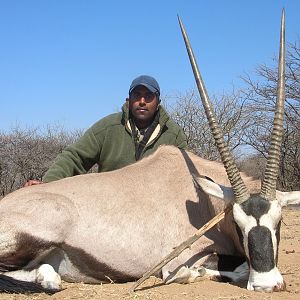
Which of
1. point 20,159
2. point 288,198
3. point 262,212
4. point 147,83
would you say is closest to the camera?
point 262,212

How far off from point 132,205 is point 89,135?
1.77m

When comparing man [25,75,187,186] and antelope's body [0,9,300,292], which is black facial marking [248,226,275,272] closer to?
antelope's body [0,9,300,292]

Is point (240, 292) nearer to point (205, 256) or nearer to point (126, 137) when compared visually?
point (205, 256)

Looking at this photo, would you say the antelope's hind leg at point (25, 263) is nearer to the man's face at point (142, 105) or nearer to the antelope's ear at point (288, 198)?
the antelope's ear at point (288, 198)

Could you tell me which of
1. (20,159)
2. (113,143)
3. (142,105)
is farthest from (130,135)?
(20,159)

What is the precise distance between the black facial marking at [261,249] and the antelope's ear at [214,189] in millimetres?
529

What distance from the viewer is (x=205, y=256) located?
4359 millimetres

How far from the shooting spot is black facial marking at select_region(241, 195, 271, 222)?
3.84 m

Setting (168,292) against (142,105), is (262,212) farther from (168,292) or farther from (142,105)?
(142,105)

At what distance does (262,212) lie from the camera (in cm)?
384

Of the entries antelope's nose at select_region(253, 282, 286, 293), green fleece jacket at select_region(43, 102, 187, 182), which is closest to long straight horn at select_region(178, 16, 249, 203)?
antelope's nose at select_region(253, 282, 286, 293)

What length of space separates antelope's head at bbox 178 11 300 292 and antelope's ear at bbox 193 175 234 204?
33 millimetres

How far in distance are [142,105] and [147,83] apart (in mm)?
250

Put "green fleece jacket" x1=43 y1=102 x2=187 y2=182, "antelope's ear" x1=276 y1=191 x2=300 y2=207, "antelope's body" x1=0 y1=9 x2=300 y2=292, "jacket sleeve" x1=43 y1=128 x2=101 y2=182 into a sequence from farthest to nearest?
"green fleece jacket" x1=43 y1=102 x2=187 y2=182, "jacket sleeve" x1=43 y1=128 x2=101 y2=182, "antelope's ear" x1=276 y1=191 x2=300 y2=207, "antelope's body" x1=0 y1=9 x2=300 y2=292
